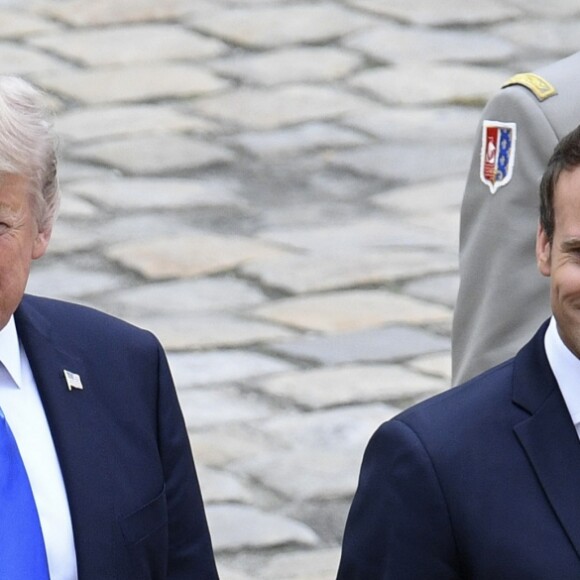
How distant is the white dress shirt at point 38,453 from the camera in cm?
252

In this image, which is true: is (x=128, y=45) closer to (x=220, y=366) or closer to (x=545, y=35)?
(x=545, y=35)

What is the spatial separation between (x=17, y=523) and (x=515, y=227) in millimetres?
984

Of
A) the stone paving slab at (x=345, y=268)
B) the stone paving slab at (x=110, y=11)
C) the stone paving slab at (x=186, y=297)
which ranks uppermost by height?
the stone paving slab at (x=110, y=11)

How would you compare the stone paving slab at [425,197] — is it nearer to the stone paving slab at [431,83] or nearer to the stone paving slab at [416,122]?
the stone paving slab at [416,122]

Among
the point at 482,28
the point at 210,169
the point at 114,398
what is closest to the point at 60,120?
the point at 210,169

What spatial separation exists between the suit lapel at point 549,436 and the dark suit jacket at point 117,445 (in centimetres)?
60

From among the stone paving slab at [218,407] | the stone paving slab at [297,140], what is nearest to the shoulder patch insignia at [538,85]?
the stone paving slab at [218,407]

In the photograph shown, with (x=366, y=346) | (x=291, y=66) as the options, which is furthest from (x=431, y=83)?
(x=366, y=346)

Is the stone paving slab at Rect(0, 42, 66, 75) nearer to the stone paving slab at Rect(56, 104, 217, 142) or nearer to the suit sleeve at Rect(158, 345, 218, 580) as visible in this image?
the stone paving slab at Rect(56, 104, 217, 142)

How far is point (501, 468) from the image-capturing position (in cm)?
232

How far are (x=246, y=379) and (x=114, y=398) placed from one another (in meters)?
2.65

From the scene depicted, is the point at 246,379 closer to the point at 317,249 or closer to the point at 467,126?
the point at 317,249

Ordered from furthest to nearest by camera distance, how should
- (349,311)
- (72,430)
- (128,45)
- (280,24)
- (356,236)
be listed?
(280,24)
(128,45)
(356,236)
(349,311)
(72,430)

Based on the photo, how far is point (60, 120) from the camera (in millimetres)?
7652
